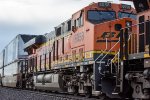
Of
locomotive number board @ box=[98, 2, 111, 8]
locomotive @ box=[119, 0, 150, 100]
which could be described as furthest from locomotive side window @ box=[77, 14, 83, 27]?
locomotive @ box=[119, 0, 150, 100]

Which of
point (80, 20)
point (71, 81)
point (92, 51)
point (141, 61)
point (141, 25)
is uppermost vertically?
point (80, 20)

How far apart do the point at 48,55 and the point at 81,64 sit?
621 cm

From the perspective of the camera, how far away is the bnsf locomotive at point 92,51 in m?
11.7

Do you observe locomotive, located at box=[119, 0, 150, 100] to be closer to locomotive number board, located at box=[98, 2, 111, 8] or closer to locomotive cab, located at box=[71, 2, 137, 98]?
locomotive cab, located at box=[71, 2, 137, 98]

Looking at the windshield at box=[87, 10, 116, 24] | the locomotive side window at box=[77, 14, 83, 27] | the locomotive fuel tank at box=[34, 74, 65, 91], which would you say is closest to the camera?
the windshield at box=[87, 10, 116, 24]

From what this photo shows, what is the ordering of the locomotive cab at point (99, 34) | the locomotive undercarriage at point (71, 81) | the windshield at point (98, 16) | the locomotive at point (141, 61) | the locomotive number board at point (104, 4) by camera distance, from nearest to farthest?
the locomotive at point (141, 61) < the locomotive cab at point (99, 34) < the locomotive undercarriage at point (71, 81) < the windshield at point (98, 16) < the locomotive number board at point (104, 4)

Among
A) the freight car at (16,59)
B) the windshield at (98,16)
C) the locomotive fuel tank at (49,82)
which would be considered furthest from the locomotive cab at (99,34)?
the freight car at (16,59)

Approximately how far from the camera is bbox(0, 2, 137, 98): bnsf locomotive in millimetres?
11735

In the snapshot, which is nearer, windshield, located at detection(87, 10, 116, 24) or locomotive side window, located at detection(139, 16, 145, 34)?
locomotive side window, located at detection(139, 16, 145, 34)

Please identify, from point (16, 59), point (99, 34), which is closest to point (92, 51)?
point (99, 34)

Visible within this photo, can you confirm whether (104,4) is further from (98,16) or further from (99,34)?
(99,34)

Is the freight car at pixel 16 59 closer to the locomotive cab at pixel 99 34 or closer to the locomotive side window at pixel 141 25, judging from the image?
the locomotive cab at pixel 99 34

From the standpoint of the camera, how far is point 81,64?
14328 millimetres

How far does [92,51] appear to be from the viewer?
13359 mm
